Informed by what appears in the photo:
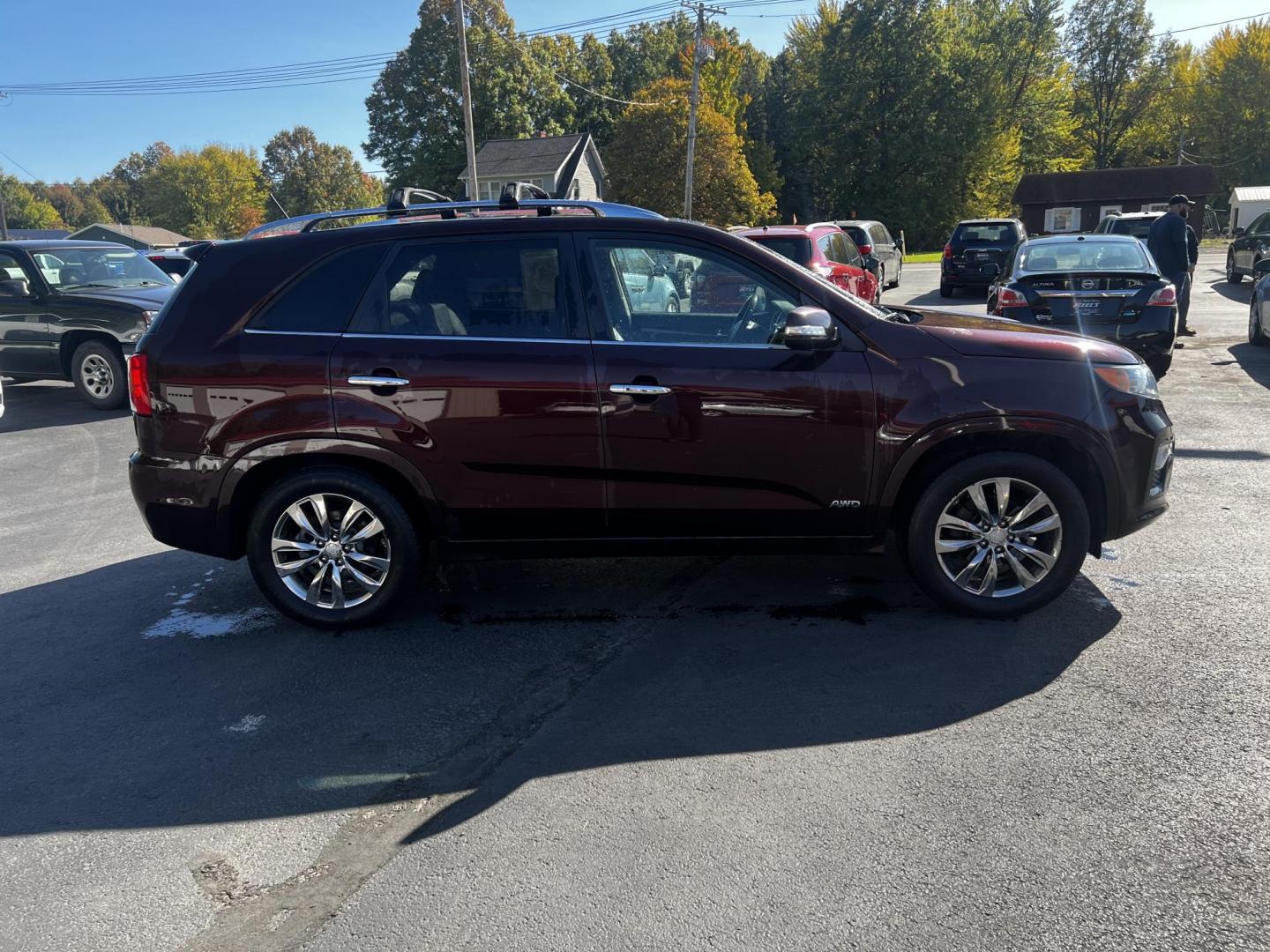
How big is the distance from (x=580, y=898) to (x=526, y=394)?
→ 227 centimetres

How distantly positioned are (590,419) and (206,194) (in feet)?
384

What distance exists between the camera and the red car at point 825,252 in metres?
11.1

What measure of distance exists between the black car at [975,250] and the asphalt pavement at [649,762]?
664 inches

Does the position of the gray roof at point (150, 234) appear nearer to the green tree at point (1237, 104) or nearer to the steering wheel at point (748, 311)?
the green tree at point (1237, 104)

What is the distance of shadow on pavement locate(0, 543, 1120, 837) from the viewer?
3.34 m

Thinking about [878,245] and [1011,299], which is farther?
[878,245]

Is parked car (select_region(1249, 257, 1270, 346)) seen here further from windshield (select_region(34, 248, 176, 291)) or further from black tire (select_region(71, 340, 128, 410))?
windshield (select_region(34, 248, 176, 291))

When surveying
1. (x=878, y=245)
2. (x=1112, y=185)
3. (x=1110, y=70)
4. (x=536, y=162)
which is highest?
(x=1110, y=70)

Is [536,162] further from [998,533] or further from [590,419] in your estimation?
[998,533]

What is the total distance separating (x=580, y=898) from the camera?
2.66 metres

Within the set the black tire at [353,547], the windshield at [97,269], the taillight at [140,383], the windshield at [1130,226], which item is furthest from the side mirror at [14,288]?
the windshield at [1130,226]

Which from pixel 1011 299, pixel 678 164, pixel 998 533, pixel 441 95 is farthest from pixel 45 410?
A: pixel 441 95

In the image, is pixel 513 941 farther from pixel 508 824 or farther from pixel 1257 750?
pixel 1257 750

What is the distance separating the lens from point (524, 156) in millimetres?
53219
